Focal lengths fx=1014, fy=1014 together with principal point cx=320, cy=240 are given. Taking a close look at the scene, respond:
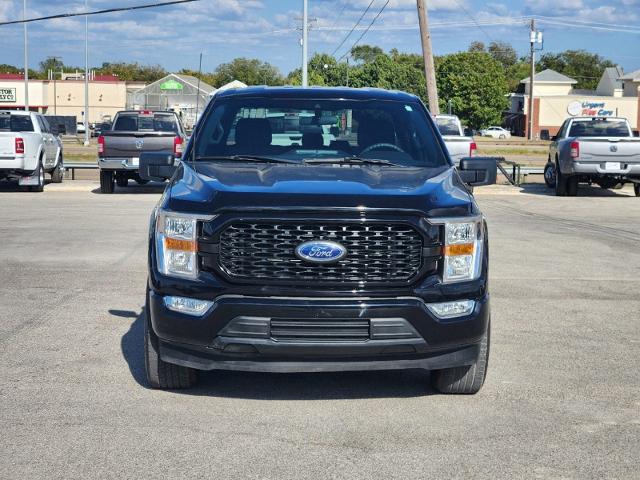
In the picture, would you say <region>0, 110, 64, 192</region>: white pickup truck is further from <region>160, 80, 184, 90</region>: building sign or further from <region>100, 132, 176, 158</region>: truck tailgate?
<region>160, 80, 184, 90</region>: building sign

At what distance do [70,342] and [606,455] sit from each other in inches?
163

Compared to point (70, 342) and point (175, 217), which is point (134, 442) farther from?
point (70, 342)

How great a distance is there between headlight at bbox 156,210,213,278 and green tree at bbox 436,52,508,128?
101398 millimetres

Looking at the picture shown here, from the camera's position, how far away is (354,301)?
5.55 metres

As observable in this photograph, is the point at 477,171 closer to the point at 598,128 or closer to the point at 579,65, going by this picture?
the point at 598,128

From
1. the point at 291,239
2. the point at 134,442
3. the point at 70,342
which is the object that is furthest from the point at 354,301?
the point at 70,342

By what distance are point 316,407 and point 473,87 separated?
103 m

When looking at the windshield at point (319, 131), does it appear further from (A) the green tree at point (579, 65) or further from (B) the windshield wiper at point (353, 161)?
(A) the green tree at point (579, 65)

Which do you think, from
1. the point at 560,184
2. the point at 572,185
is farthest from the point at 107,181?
the point at 572,185

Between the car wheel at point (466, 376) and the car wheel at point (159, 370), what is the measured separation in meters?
1.51

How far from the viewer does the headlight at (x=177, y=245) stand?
5664 millimetres

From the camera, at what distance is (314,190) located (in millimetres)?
5703

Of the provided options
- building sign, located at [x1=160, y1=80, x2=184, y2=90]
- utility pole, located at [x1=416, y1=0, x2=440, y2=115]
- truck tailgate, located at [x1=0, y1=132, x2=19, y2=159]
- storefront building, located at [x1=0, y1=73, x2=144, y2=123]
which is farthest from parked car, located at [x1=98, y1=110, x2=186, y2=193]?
→ storefront building, located at [x1=0, y1=73, x2=144, y2=123]

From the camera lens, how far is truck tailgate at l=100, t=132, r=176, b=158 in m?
22.0
